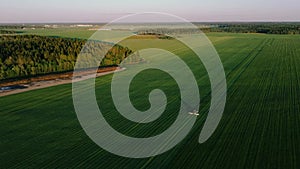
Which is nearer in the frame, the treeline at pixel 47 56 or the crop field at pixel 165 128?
the crop field at pixel 165 128

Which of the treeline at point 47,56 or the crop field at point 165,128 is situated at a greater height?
the treeline at point 47,56

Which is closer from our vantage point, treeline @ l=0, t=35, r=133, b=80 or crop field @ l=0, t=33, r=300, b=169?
crop field @ l=0, t=33, r=300, b=169

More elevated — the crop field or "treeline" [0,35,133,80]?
"treeline" [0,35,133,80]

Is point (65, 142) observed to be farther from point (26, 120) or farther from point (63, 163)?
point (26, 120)

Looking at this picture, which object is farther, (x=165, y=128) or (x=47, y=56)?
(x=47, y=56)

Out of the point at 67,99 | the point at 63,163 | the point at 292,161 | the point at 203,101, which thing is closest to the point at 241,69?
the point at 203,101
